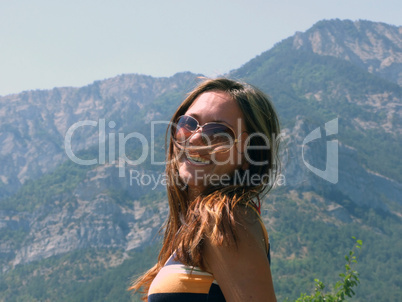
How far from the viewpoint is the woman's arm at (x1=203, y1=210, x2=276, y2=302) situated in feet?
6.42

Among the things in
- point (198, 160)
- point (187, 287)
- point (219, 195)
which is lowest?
point (187, 287)

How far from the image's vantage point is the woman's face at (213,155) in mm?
2393

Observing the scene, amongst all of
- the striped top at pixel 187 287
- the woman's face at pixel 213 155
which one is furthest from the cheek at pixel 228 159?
the striped top at pixel 187 287

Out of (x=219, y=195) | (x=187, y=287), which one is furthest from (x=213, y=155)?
(x=187, y=287)

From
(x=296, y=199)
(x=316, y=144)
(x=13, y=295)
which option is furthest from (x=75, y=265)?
(x=316, y=144)

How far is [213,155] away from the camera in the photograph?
7.85ft

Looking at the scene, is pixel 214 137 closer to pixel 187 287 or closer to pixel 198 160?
pixel 198 160

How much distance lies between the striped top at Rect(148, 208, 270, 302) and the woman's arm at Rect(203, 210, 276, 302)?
8 cm

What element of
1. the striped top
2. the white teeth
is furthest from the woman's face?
the striped top

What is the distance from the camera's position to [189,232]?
214 cm

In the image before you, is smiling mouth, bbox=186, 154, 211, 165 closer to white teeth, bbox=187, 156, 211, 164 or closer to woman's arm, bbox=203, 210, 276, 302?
white teeth, bbox=187, 156, 211, 164

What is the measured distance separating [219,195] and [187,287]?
392 millimetres

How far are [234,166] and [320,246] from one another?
480 feet

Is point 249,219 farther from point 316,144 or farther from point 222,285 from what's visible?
point 316,144
